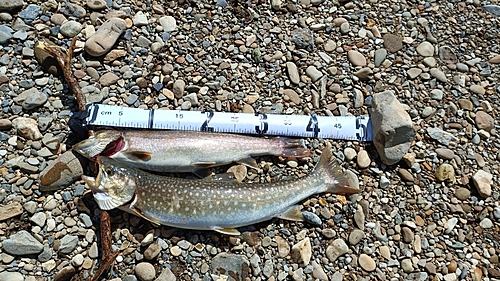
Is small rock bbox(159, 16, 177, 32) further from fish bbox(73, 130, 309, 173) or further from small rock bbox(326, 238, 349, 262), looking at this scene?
small rock bbox(326, 238, 349, 262)

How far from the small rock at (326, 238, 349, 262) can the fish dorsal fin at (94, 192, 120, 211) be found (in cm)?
207

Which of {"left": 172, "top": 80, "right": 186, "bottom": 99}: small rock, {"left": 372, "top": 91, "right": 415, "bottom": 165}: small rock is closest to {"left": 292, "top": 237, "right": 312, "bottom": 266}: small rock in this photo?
{"left": 372, "top": 91, "right": 415, "bottom": 165}: small rock

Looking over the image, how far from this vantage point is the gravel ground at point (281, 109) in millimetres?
4258

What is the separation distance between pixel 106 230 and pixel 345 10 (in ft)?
12.9

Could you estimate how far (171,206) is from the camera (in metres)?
4.05

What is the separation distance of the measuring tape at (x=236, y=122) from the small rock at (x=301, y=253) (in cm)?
120

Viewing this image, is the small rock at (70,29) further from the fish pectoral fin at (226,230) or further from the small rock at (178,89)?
the fish pectoral fin at (226,230)

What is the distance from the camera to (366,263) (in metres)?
4.39

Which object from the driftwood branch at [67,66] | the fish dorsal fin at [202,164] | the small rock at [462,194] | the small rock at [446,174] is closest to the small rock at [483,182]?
the small rock at [462,194]

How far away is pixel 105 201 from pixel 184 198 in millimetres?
725

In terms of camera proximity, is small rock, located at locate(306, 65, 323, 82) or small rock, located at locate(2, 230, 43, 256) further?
small rock, located at locate(306, 65, 323, 82)

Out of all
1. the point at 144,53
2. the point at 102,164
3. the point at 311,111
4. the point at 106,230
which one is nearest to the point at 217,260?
the point at 106,230

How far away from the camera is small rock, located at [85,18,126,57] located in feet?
16.3

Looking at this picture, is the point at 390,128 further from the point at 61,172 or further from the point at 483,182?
the point at 61,172
